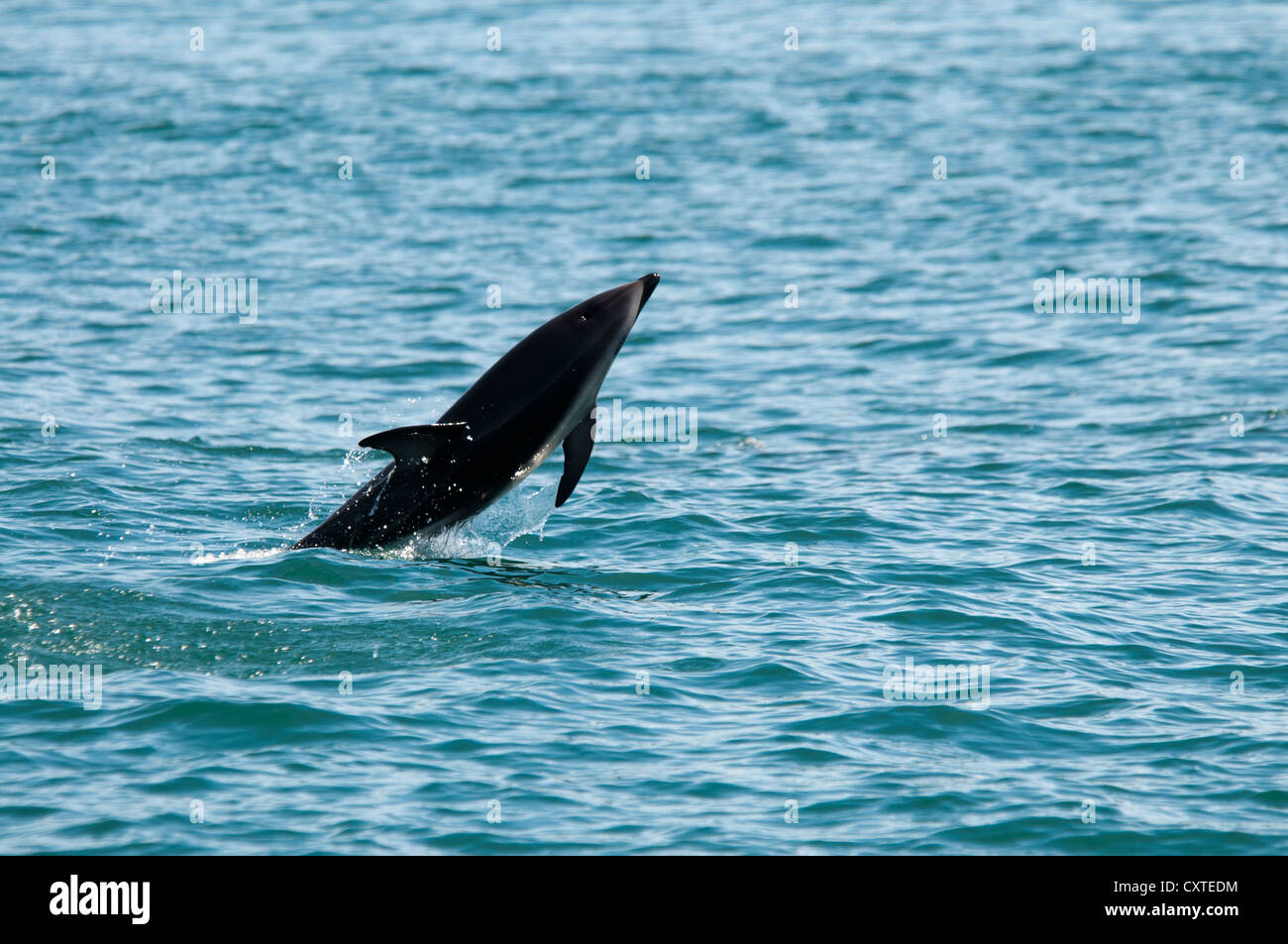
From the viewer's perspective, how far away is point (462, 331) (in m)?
26.5

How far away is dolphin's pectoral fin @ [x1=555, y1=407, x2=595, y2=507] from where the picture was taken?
14.7 meters

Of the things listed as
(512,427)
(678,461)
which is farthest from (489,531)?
(678,461)

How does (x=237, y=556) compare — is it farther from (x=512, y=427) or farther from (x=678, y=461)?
(x=678, y=461)

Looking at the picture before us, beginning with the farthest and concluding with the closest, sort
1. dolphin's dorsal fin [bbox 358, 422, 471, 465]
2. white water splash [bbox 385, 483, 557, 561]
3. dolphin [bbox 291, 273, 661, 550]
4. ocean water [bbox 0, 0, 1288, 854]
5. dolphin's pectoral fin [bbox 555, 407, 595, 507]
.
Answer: white water splash [bbox 385, 483, 557, 561] → dolphin's pectoral fin [bbox 555, 407, 595, 507] → dolphin [bbox 291, 273, 661, 550] → dolphin's dorsal fin [bbox 358, 422, 471, 465] → ocean water [bbox 0, 0, 1288, 854]

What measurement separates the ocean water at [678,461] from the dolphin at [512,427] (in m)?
0.75

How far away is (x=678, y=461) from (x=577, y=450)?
6027 mm

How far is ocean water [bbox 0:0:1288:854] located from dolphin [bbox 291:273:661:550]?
0.75 m

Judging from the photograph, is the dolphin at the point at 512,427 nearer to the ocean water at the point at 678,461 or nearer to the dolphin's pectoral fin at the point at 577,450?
the dolphin's pectoral fin at the point at 577,450

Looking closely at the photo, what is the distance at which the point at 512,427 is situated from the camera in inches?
562

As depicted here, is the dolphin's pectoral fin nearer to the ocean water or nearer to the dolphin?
the dolphin

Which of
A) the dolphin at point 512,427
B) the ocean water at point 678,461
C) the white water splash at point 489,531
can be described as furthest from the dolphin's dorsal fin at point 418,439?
the ocean water at point 678,461

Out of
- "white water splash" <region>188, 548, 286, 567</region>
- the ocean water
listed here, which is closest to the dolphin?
the ocean water
